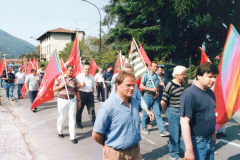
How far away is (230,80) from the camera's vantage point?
361cm

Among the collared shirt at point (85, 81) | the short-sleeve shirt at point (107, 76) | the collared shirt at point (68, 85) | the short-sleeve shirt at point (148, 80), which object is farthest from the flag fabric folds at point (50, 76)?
the short-sleeve shirt at point (107, 76)

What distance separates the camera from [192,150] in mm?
2500

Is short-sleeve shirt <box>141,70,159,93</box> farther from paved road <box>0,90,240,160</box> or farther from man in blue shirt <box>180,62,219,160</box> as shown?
man in blue shirt <box>180,62,219,160</box>

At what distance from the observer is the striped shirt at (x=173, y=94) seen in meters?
4.15

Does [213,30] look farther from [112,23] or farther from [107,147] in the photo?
[107,147]

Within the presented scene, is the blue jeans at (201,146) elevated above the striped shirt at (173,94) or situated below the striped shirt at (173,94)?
below

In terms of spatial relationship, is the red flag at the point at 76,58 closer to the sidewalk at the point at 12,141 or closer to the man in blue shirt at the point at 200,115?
the sidewalk at the point at 12,141

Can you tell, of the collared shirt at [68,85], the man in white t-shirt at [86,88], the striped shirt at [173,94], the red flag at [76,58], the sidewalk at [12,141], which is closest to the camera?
the striped shirt at [173,94]

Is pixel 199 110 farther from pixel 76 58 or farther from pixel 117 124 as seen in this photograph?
pixel 76 58

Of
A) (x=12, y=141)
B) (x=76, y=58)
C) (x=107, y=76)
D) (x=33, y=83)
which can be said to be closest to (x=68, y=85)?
(x=12, y=141)

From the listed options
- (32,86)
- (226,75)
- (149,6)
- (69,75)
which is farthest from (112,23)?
(226,75)

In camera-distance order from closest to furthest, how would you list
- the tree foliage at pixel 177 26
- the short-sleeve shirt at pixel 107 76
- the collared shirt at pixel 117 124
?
the collared shirt at pixel 117 124, the short-sleeve shirt at pixel 107 76, the tree foliage at pixel 177 26

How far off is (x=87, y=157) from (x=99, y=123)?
7.32ft

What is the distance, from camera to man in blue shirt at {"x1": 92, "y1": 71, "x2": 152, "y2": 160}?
2.47m
